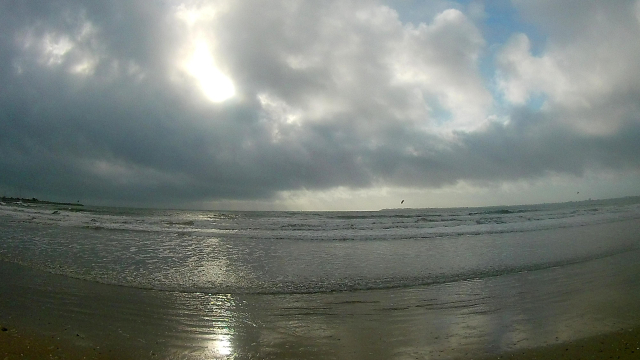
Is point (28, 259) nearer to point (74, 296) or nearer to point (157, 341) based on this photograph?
point (74, 296)

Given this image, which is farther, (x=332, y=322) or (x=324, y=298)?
(x=324, y=298)

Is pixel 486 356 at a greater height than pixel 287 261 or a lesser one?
greater

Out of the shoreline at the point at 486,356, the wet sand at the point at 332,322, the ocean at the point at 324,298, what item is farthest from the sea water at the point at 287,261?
the shoreline at the point at 486,356

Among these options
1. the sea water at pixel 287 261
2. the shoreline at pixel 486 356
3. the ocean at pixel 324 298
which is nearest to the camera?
the shoreline at pixel 486 356

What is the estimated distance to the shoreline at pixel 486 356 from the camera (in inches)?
238

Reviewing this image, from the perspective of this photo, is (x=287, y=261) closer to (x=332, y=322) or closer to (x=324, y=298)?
(x=324, y=298)

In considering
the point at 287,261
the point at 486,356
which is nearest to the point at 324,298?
the point at 486,356

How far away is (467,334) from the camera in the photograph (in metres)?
7.07

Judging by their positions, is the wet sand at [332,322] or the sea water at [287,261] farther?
the sea water at [287,261]

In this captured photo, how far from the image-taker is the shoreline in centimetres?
604

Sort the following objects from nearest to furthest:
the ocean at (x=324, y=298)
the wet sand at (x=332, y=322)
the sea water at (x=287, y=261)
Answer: the wet sand at (x=332, y=322)
the ocean at (x=324, y=298)
the sea water at (x=287, y=261)

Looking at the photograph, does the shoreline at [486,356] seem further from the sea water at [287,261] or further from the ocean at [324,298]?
the sea water at [287,261]

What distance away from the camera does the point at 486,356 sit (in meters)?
6.10

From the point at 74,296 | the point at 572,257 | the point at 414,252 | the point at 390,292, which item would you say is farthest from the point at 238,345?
the point at 572,257
